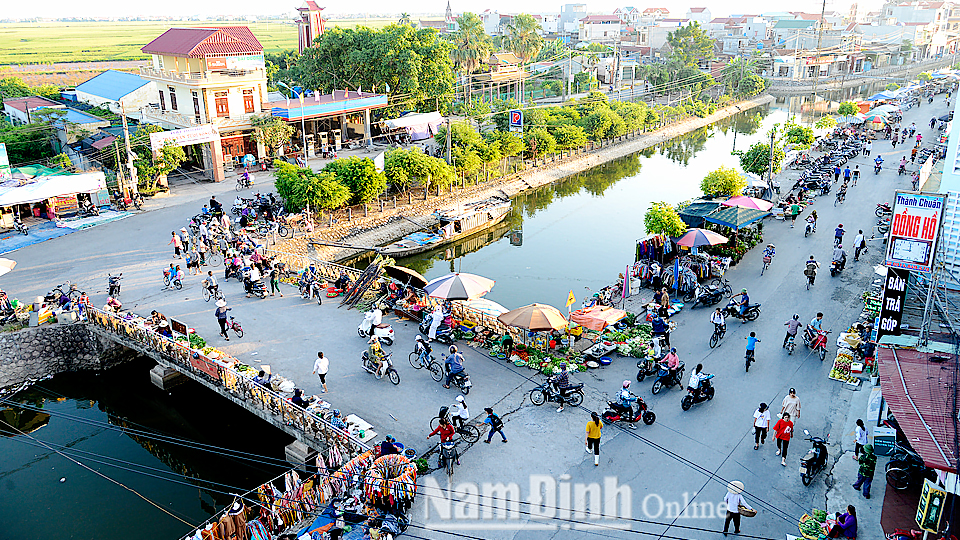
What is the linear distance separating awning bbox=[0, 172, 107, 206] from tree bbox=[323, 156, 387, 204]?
11579 mm

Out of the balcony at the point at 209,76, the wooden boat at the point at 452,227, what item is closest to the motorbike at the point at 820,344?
the wooden boat at the point at 452,227

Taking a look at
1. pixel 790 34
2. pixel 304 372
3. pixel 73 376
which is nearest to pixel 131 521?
pixel 304 372

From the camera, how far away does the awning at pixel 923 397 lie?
11.2 meters

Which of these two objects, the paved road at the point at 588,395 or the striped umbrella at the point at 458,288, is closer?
the paved road at the point at 588,395

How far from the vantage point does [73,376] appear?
2367 centimetres

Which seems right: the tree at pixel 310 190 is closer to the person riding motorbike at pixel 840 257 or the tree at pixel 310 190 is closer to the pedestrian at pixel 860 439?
the person riding motorbike at pixel 840 257

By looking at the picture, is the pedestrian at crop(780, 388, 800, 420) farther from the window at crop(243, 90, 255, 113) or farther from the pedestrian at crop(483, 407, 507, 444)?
the window at crop(243, 90, 255, 113)

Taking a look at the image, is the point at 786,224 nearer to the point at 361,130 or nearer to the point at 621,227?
the point at 621,227

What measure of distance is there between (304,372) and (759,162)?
109 ft

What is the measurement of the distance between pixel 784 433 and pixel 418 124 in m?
39.6

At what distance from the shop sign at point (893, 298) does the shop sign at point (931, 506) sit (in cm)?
706

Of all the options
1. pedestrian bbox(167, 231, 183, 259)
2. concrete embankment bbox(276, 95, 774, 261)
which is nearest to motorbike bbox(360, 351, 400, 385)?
pedestrian bbox(167, 231, 183, 259)

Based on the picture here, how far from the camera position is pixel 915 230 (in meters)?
17.4

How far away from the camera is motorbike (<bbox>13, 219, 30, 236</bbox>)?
31900mm
